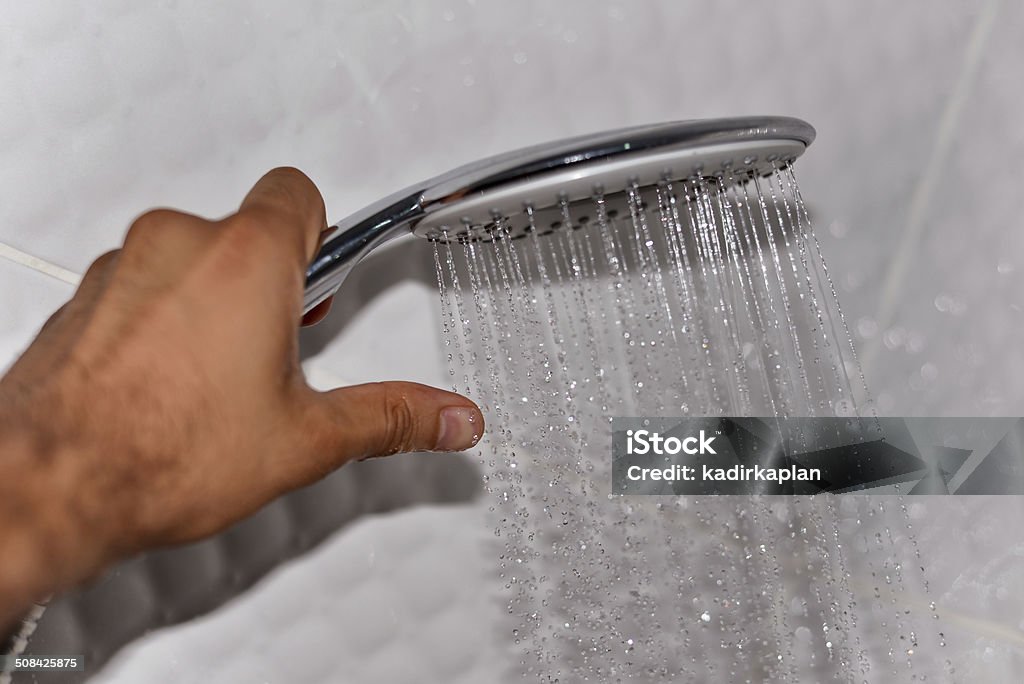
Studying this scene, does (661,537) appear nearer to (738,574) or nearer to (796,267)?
(738,574)

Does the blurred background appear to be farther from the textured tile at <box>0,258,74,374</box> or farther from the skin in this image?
the skin

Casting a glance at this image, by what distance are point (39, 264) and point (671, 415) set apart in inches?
15.1

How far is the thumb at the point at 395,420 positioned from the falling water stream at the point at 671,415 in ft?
0.37

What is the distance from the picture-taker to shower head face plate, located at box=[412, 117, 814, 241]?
1.40ft

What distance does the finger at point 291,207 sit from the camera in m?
0.40

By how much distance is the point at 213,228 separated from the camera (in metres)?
0.39

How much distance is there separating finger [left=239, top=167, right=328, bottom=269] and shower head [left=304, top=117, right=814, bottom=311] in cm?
1

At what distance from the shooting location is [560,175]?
43cm

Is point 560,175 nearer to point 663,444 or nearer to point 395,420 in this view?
point 395,420

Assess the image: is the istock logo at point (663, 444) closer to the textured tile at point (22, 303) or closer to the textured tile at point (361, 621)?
the textured tile at point (361, 621)

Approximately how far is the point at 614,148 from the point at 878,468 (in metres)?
0.39
